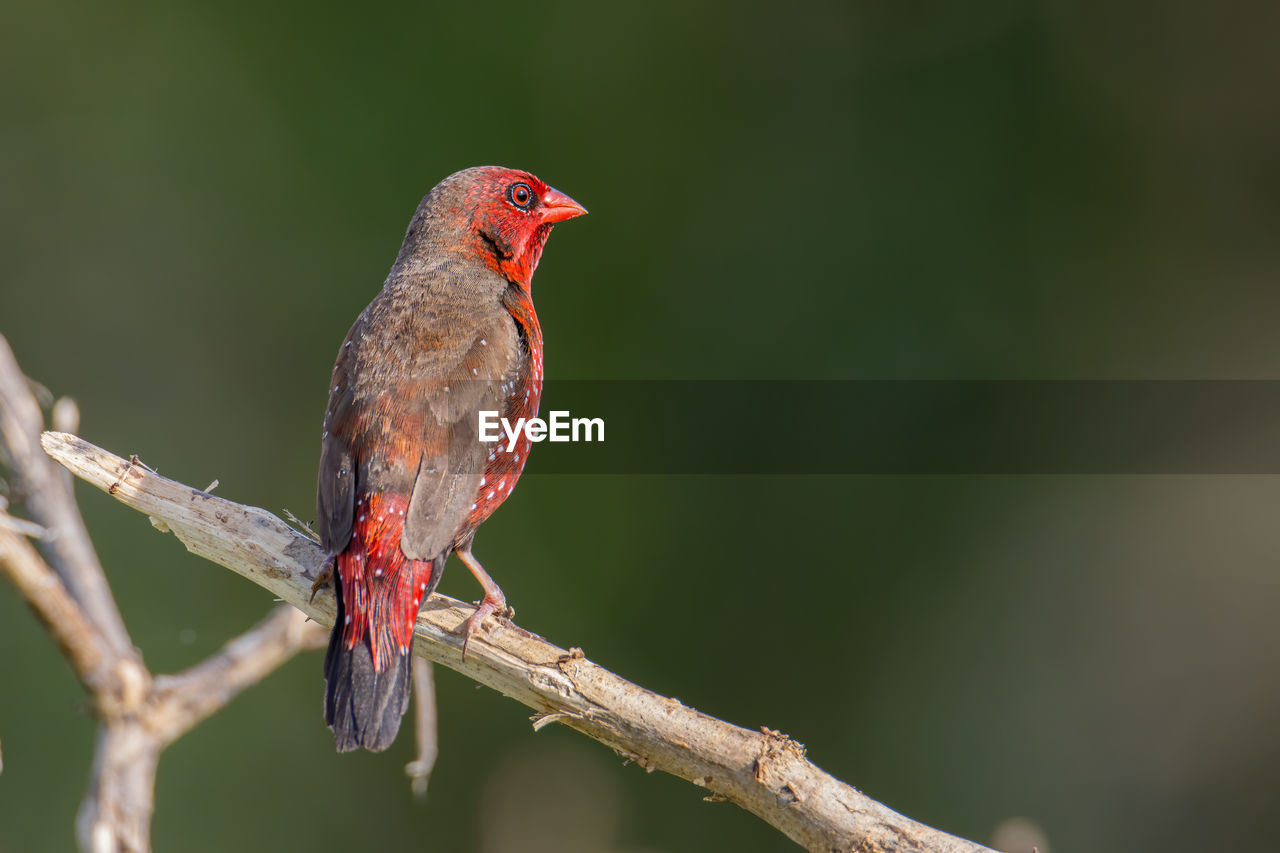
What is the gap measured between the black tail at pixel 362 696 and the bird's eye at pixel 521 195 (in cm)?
134

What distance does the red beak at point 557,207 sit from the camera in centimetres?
321

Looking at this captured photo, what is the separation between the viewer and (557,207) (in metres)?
3.24

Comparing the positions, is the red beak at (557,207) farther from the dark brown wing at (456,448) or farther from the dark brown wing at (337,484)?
the dark brown wing at (337,484)

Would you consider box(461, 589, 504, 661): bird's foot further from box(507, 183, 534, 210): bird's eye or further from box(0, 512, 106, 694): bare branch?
box(507, 183, 534, 210): bird's eye

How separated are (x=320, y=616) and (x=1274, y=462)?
3721 mm

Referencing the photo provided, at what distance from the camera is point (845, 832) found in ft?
6.86

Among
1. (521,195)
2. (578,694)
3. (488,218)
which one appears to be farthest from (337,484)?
(521,195)

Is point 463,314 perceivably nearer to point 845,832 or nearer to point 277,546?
point 277,546

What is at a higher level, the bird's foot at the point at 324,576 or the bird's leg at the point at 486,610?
the bird's leg at the point at 486,610

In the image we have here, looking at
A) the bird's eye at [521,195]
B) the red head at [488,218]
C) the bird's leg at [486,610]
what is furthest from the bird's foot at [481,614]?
the bird's eye at [521,195]

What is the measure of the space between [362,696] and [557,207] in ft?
5.07

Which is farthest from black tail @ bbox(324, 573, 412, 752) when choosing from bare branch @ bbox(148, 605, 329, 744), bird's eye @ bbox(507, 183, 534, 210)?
bird's eye @ bbox(507, 183, 534, 210)

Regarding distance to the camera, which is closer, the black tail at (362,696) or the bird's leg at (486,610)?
the black tail at (362,696)

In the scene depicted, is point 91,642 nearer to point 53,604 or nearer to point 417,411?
point 53,604
